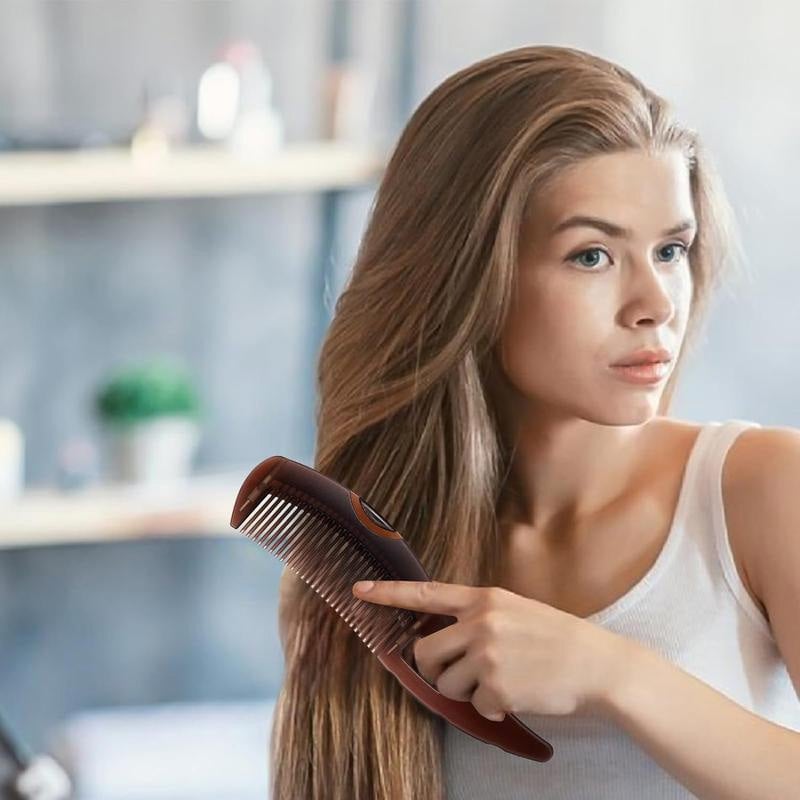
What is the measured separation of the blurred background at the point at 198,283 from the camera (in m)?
1.99

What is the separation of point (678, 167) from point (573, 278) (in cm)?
11

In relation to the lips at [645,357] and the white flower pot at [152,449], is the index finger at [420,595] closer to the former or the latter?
the lips at [645,357]

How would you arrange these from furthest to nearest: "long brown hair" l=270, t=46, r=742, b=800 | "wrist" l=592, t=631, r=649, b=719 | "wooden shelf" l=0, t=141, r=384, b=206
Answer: "wooden shelf" l=0, t=141, r=384, b=206
"long brown hair" l=270, t=46, r=742, b=800
"wrist" l=592, t=631, r=649, b=719

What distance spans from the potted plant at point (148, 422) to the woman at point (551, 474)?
0.87 metres

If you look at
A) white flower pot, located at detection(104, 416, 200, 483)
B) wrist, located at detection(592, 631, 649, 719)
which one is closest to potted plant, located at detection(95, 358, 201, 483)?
white flower pot, located at detection(104, 416, 200, 483)

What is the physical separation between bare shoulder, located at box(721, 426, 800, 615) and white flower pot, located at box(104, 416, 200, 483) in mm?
1114

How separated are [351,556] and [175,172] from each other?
1094 mm

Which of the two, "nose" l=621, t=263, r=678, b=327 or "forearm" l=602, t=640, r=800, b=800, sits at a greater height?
"nose" l=621, t=263, r=678, b=327

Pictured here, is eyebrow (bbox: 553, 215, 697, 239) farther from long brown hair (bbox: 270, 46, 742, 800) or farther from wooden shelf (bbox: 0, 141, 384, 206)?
wooden shelf (bbox: 0, 141, 384, 206)

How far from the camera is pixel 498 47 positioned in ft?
7.02

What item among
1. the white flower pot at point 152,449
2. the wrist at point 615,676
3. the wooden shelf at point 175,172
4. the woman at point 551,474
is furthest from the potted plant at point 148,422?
the wrist at point 615,676

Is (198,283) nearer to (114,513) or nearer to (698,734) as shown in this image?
(114,513)

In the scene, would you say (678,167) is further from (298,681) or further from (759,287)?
(759,287)

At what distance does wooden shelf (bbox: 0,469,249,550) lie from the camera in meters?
1.97
